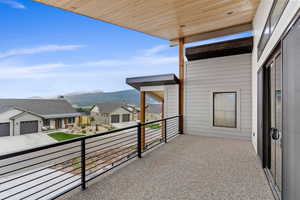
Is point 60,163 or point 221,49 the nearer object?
point 60,163

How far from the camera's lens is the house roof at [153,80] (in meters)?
5.31

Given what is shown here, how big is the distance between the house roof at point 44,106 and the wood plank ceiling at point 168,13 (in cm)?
313

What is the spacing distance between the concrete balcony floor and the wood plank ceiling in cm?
350

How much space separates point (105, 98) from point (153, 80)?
3.16 metres

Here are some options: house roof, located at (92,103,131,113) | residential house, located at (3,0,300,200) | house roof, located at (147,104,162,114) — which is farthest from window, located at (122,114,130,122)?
house roof, located at (147,104,162,114)

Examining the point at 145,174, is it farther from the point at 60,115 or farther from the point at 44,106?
the point at 44,106

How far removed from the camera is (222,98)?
524 centimetres

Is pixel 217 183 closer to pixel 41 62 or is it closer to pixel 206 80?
pixel 206 80

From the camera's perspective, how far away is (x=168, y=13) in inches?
157

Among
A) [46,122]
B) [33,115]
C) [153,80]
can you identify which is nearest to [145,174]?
[153,80]

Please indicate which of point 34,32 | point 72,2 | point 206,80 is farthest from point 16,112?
point 206,80

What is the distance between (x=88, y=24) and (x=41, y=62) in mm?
3391

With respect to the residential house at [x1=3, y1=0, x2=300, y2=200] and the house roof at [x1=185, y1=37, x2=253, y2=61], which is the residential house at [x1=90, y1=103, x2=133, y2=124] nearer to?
the residential house at [x1=3, y1=0, x2=300, y2=200]

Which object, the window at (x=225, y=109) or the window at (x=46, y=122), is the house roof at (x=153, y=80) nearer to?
the window at (x=225, y=109)
